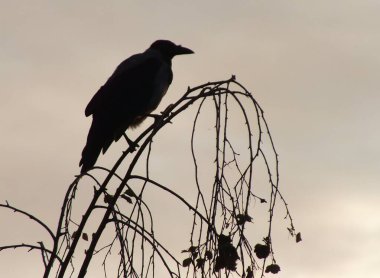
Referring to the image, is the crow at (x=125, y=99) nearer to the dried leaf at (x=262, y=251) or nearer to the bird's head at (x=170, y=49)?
the bird's head at (x=170, y=49)

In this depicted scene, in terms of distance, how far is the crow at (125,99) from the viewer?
6.09 metres

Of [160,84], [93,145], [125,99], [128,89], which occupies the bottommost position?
[93,145]

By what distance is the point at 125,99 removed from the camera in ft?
21.8

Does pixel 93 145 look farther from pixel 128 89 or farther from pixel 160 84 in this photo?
pixel 160 84

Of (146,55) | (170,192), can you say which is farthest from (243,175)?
(146,55)

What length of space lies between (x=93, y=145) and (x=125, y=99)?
894mm

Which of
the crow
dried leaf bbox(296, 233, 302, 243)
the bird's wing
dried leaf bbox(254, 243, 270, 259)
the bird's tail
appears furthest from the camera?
the bird's wing

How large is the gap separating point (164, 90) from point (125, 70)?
44cm

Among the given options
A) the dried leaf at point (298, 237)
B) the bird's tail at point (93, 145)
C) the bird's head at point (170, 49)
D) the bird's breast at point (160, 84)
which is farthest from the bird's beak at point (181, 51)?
the dried leaf at point (298, 237)

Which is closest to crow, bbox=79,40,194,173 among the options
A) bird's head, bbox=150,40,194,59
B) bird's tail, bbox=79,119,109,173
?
bird's tail, bbox=79,119,109,173

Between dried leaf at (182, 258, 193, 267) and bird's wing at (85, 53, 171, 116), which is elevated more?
bird's wing at (85, 53, 171, 116)

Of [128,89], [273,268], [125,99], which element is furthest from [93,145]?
[273,268]

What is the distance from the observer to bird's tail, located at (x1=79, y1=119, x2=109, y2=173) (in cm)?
561

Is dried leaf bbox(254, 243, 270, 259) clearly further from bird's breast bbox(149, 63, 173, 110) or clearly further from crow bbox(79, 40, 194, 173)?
bird's breast bbox(149, 63, 173, 110)
